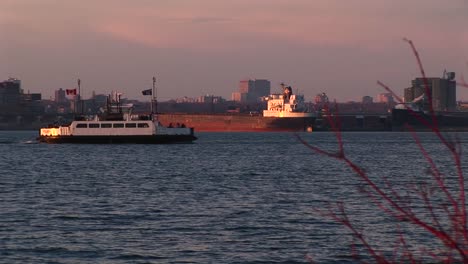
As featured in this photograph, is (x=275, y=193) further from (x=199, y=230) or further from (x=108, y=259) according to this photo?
(x=108, y=259)

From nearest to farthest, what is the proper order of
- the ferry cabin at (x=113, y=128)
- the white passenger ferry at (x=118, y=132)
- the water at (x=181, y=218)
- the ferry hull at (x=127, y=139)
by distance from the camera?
the water at (x=181, y=218)
the ferry hull at (x=127, y=139)
the white passenger ferry at (x=118, y=132)
the ferry cabin at (x=113, y=128)

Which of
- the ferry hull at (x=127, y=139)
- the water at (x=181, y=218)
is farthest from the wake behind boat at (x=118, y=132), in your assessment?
the water at (x=181, y=218)

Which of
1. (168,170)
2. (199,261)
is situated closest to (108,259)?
(199,261)

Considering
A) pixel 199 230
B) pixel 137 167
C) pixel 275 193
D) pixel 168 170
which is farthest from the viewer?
pixel 137 167

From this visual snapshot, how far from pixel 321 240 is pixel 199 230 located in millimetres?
3834

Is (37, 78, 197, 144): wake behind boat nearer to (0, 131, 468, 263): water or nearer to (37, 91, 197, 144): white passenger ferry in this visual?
(37, 91, 197, 144): white passenger ferry

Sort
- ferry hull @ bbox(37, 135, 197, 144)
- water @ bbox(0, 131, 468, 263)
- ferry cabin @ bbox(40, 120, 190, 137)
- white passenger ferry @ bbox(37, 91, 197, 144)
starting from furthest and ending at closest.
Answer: ferry cabin @ bbox(40, 120, 190, 137) < white passenger ferry @ bbox(37, 91, 197, 144) < ferry hull @ bbox(37, 135, 197, 144) < water @ bbox(0, 131, 468, 263)

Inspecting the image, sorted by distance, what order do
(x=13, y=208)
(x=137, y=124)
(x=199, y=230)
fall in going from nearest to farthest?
(x=199, y=230), (x=13, y=208), (x=137, y=124)

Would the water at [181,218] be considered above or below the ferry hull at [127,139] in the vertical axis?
above

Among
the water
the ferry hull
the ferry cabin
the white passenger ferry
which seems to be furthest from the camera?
the ferry cabin

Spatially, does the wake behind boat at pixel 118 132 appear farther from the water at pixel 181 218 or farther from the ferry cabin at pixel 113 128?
the water at pixel 181 218

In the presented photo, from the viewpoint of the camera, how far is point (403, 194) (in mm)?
40594

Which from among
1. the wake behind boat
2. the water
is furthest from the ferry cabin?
the water

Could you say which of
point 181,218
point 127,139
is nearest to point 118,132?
point 127,139
